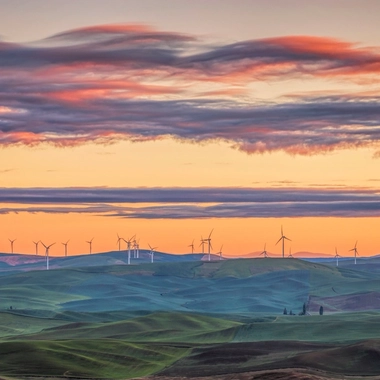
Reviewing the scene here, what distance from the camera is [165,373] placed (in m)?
124

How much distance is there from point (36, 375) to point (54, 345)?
A: 26.2m

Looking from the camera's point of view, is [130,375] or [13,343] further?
[13,343]

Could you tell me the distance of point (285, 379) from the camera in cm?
10475

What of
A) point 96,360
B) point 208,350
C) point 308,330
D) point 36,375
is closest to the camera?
point 36,375

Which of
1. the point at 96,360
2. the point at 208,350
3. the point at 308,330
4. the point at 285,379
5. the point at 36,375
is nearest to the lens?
the point at 285,379

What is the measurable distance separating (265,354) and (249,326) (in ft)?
167

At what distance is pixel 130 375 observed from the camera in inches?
4990

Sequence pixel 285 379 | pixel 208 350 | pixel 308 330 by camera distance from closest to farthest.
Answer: pixel 285 379 < pixel 208 350 < pixel 308 330

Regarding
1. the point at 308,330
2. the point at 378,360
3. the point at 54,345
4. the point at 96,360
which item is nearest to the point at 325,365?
the point at 378,360

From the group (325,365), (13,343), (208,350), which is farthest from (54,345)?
(325,365)

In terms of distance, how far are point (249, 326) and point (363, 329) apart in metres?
21.2

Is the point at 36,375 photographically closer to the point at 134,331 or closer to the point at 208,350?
the point at 208,350

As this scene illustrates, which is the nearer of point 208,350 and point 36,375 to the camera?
point 36,375

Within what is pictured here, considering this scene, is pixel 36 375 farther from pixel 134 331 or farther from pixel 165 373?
pixel 134 331
